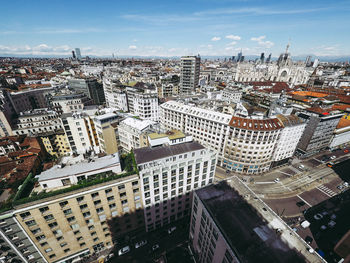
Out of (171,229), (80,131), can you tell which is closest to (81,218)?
(171,229)

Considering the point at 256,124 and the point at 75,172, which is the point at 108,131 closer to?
the point at 75,172

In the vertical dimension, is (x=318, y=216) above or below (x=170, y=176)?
below

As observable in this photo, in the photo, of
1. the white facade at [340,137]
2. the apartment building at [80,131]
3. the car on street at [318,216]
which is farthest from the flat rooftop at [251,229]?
the white facade at [340,137]

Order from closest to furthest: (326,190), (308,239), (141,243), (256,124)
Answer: (141,243) → (308,239) → (256,124) → (326,190)

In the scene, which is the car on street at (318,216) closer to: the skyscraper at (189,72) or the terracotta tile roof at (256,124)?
the terracotta tile roof at (256,124)

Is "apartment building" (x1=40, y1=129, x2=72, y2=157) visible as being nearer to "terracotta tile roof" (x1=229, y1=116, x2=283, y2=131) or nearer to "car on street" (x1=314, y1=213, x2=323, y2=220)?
"terracotta tile roof" (x1=229, y1=116, x2=283, y2=131)

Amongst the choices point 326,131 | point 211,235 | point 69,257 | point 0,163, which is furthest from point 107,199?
point 326,131
